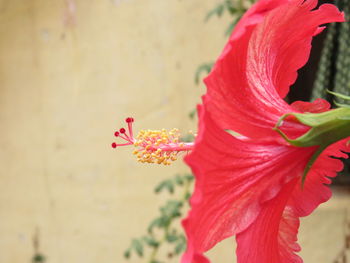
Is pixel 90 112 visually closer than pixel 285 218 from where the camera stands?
No

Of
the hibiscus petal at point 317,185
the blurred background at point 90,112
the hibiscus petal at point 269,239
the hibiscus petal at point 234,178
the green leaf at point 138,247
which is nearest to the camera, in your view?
the hibiscus petal at point 234,178

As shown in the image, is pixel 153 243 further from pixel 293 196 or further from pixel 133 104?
pixel 293 196

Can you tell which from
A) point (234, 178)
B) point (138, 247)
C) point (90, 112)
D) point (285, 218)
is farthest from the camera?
point (90, 112)

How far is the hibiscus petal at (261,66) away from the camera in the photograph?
0.66 m

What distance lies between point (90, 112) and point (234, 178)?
61.0 inches

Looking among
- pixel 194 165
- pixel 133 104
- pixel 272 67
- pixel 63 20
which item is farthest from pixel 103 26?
pixel 194 165

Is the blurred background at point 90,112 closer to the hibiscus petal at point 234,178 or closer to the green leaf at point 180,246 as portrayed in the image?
the green leaf at point 180,246

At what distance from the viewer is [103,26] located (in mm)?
2119

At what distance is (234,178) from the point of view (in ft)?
2.24

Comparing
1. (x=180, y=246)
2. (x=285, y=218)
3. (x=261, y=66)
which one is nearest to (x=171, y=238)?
(x=180, y=246)

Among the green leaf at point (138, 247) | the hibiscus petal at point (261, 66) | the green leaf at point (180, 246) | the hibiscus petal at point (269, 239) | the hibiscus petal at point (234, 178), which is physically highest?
the hibiscus petal at point (261, 66)

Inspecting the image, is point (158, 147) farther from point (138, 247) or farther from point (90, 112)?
point (90, 112)

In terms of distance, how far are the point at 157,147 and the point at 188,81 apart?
1283mm

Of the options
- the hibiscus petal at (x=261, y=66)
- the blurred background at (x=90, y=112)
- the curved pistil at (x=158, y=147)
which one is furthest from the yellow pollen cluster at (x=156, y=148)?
the blurred background at (x=90, y=112)
